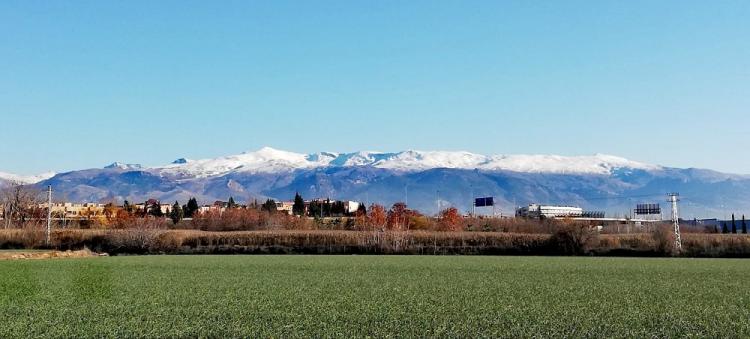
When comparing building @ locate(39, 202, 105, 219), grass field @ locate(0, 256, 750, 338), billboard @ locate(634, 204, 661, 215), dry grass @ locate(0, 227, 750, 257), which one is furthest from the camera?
billboard @ locate(634, 204, 661, 215)

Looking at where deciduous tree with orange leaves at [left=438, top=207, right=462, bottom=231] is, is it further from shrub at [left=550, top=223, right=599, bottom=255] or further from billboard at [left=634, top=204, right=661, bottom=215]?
billboard at [left=634, top=204, right=661, bottom=215]

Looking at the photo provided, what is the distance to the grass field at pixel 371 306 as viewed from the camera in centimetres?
1781

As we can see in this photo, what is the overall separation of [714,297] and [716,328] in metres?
8.13

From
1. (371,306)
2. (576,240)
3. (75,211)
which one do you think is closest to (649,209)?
(576,240)

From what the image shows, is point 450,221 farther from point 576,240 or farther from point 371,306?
point 371,306

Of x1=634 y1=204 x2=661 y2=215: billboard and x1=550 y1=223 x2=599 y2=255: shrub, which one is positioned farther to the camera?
x1=634 y1=204 x2=661 y2=215: billboard

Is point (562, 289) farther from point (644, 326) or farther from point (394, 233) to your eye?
point (394, 233)

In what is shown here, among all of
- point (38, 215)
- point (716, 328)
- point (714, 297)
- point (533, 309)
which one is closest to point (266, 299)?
point (533, 309)

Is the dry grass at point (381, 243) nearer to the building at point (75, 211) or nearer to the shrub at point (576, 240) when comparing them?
the shrub at point (576, 240)

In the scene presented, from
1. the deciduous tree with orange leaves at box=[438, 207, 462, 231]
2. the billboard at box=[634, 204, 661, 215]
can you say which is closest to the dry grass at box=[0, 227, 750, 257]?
the deciduous tree with orange leaves at box=[438, 207, 462, 231]

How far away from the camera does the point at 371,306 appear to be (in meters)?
22.4

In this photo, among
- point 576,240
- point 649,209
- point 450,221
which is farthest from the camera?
point 649,209

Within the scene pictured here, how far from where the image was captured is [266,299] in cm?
2439

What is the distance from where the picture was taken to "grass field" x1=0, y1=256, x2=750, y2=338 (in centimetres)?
1781
